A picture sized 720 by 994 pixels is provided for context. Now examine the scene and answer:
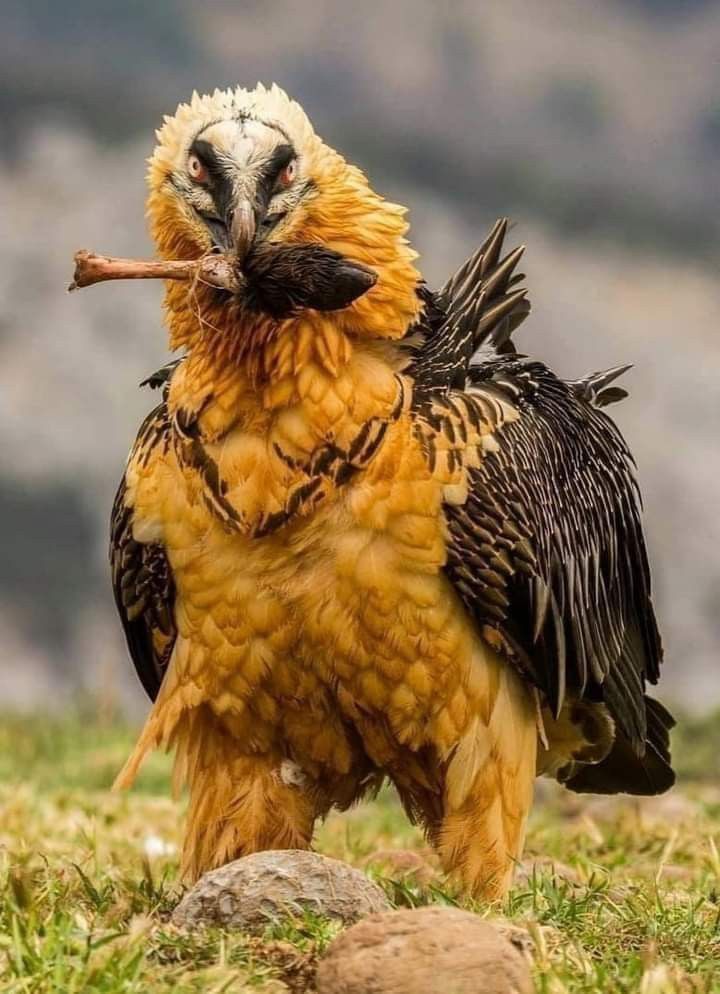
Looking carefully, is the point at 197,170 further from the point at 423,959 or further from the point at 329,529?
the point at 423,959

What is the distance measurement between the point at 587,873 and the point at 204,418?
6.52ft

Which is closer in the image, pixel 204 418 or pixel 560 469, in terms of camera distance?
pixel 204 418

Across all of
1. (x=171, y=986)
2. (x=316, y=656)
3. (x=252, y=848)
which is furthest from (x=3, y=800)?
(x=171, y=986)

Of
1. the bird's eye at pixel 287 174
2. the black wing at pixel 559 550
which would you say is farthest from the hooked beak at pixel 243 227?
the black wing at pixel 559 550

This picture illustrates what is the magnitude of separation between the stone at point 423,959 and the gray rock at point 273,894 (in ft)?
1.59

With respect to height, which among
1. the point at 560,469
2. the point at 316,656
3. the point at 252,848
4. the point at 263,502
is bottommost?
the point at 252,848

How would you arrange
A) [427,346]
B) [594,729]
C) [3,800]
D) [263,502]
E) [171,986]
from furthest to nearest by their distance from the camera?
[3,800] < [594,729] < [427,346] < [263,502] < [171,986]

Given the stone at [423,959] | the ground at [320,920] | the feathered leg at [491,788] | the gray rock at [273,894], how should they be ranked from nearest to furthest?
the stone at [423,959] → the ground at [320,920] → the gray rock at [273,894] → the feathered leg at [491,788]

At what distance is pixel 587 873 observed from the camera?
5566 mm

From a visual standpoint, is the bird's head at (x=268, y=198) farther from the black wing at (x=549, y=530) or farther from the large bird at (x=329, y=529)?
the black wing at (x=549, y=530)

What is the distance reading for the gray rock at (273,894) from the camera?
4.07 meters

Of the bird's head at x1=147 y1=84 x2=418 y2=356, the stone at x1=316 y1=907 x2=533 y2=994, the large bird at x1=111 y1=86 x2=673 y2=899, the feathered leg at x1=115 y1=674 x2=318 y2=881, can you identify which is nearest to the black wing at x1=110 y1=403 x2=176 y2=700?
the large bird at x1=111 y1=86 x2=673 y2=899

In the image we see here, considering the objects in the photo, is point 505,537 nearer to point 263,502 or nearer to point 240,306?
point 263,502

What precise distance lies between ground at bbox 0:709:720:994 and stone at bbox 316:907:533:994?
6.0 inches
